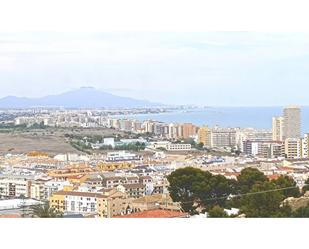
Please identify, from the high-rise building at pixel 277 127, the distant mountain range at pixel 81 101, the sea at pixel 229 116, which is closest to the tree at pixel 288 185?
the sea at pixel 229 116

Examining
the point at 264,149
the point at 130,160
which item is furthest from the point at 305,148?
the point at 130,160

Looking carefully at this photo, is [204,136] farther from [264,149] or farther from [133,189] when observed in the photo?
[133,189]

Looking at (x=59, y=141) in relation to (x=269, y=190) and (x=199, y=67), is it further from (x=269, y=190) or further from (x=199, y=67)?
(x=269, y=190)

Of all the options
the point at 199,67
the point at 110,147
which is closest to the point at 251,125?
the point at 199,67

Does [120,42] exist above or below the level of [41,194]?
above

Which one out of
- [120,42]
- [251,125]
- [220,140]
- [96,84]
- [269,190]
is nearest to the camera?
[269,190]

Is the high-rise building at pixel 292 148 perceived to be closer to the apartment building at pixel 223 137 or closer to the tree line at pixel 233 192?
the apartment building at pixel 223 137
